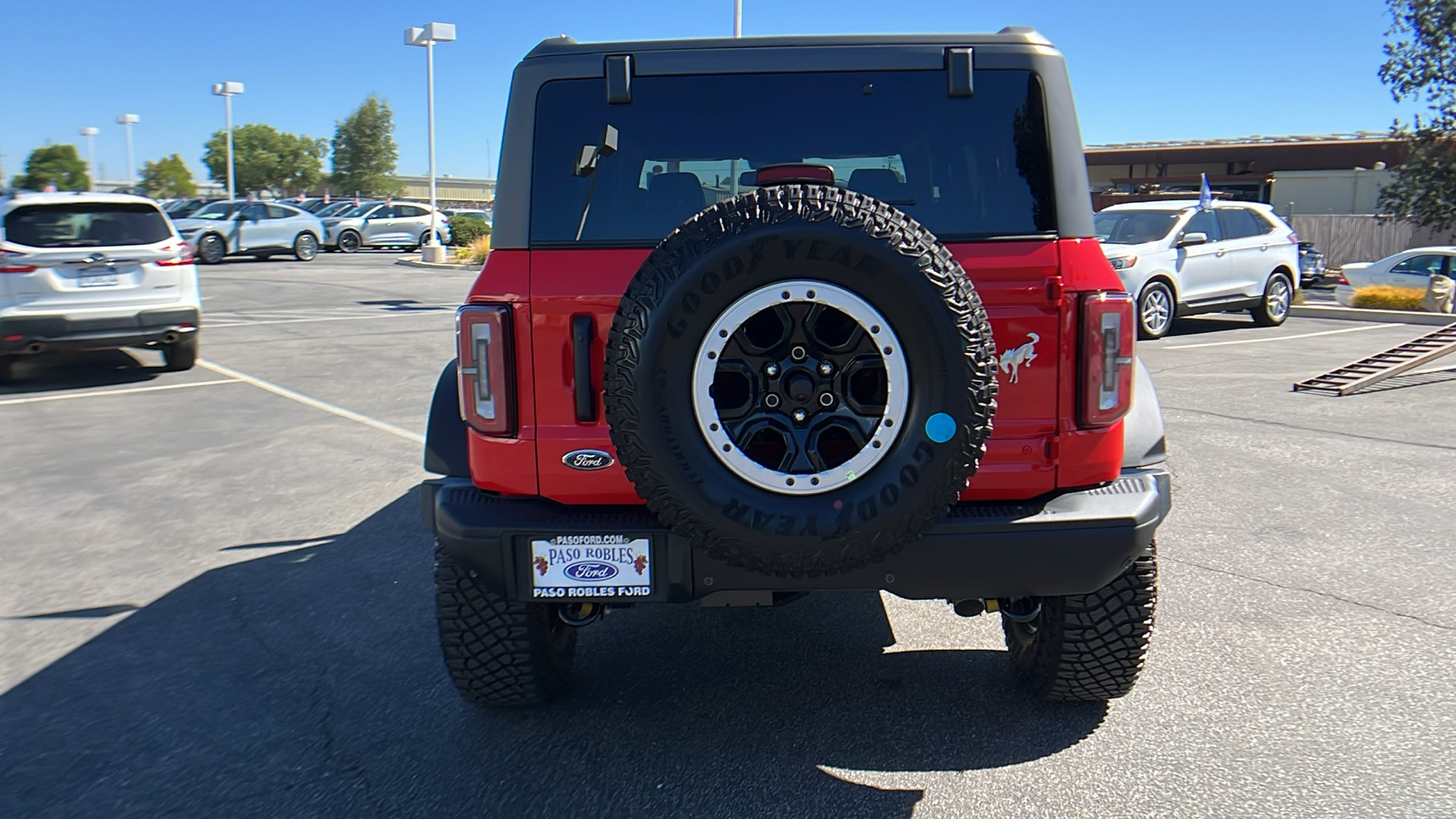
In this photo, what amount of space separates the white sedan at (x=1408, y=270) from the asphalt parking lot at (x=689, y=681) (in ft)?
42.4

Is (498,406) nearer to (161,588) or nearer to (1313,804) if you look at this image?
(1313,804)

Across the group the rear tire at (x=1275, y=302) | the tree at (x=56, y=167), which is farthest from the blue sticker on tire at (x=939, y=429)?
the tree at (x=56, y=167)

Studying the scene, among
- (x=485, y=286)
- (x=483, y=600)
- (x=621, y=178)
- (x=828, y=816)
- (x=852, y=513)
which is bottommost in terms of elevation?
(x=828, y=816)

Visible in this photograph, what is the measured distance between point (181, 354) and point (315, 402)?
2.52 m

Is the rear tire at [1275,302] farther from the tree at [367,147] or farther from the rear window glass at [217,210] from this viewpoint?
the tree at [367,147]

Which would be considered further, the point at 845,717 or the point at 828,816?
the point at 845,717

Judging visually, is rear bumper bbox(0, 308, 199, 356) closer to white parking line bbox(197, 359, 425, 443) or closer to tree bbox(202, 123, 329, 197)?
white parking line bbox(197, 359, 425, 443)

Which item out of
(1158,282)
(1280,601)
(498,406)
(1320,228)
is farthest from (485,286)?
(1320,228)

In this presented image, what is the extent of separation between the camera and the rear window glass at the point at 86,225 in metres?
10.3

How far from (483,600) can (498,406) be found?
2.20 ft

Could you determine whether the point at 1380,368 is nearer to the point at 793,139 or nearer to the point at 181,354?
the point at 793,139

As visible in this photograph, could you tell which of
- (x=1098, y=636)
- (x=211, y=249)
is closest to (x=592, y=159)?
(x=1098, y=636)

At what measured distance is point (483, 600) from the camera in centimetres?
347

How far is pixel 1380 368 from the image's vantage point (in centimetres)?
1052
